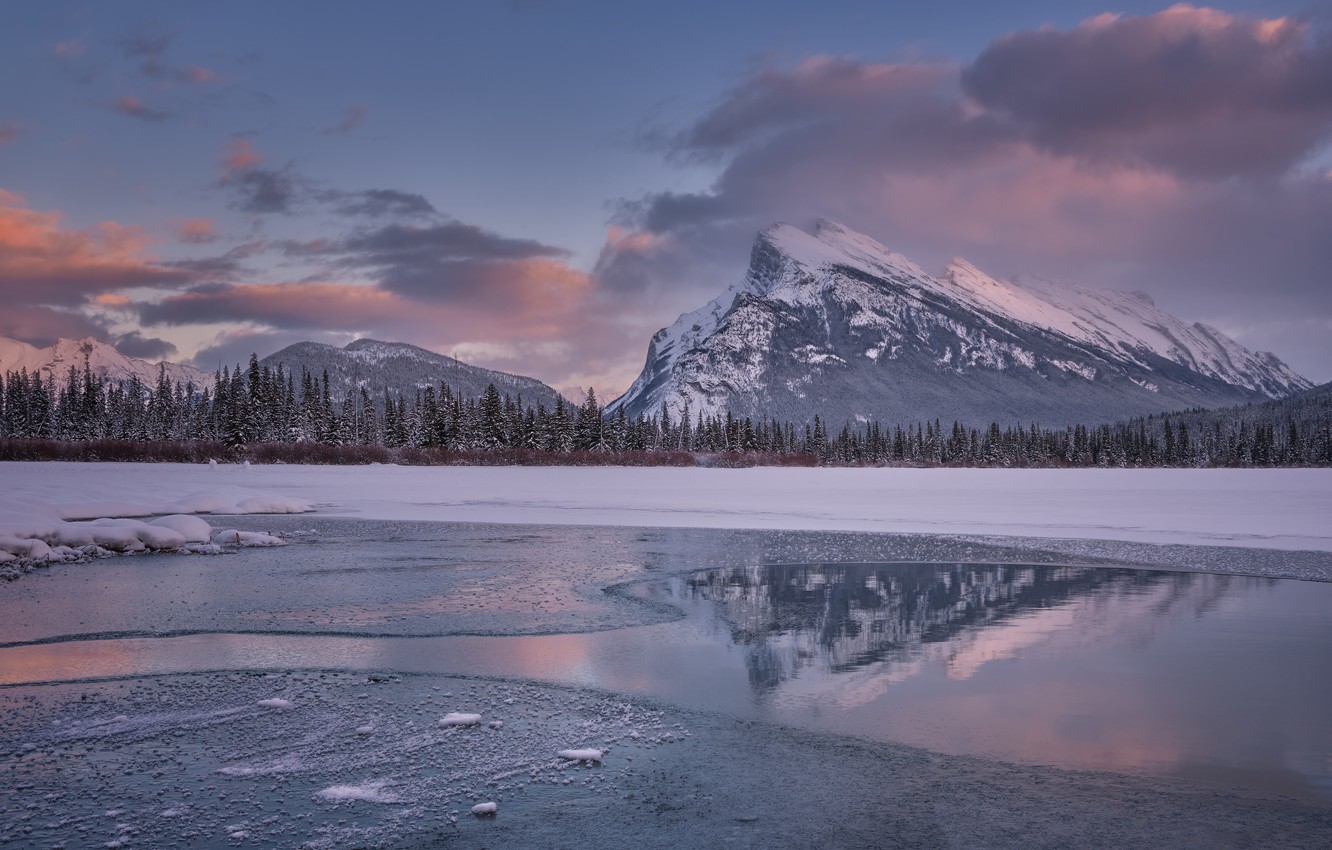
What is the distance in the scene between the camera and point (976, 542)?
84.4 ft

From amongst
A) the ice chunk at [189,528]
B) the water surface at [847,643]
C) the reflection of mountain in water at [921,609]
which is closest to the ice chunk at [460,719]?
the water surface at [847,643]

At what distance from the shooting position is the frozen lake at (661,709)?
6660 millimetres

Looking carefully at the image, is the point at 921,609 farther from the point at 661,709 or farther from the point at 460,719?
the point at 460,719

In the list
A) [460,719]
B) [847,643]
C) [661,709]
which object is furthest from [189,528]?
[661,709]

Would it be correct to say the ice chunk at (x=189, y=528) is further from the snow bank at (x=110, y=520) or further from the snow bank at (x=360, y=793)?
the snow bank at (x=360, y=793)

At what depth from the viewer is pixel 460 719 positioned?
895 cm

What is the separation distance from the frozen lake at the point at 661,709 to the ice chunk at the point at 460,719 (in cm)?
23

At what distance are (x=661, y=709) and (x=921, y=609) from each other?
7388mm

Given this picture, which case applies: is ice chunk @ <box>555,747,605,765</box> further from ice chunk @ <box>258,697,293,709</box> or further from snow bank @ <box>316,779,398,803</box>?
ice chunk @ <box>258,697,293,709</box>

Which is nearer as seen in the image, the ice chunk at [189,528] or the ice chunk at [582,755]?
the ice chunk at [582,755]

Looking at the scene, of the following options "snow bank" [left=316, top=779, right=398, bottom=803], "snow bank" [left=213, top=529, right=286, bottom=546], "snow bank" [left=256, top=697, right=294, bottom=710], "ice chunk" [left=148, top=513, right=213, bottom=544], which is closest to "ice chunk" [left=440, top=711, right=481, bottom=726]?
"snow bank" [left=316, top=779, right=398, bottom=803]

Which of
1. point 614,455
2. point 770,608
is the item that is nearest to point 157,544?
point 770,608

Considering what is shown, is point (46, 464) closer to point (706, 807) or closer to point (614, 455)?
point (614, 455)

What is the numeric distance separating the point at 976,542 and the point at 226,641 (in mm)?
20465
